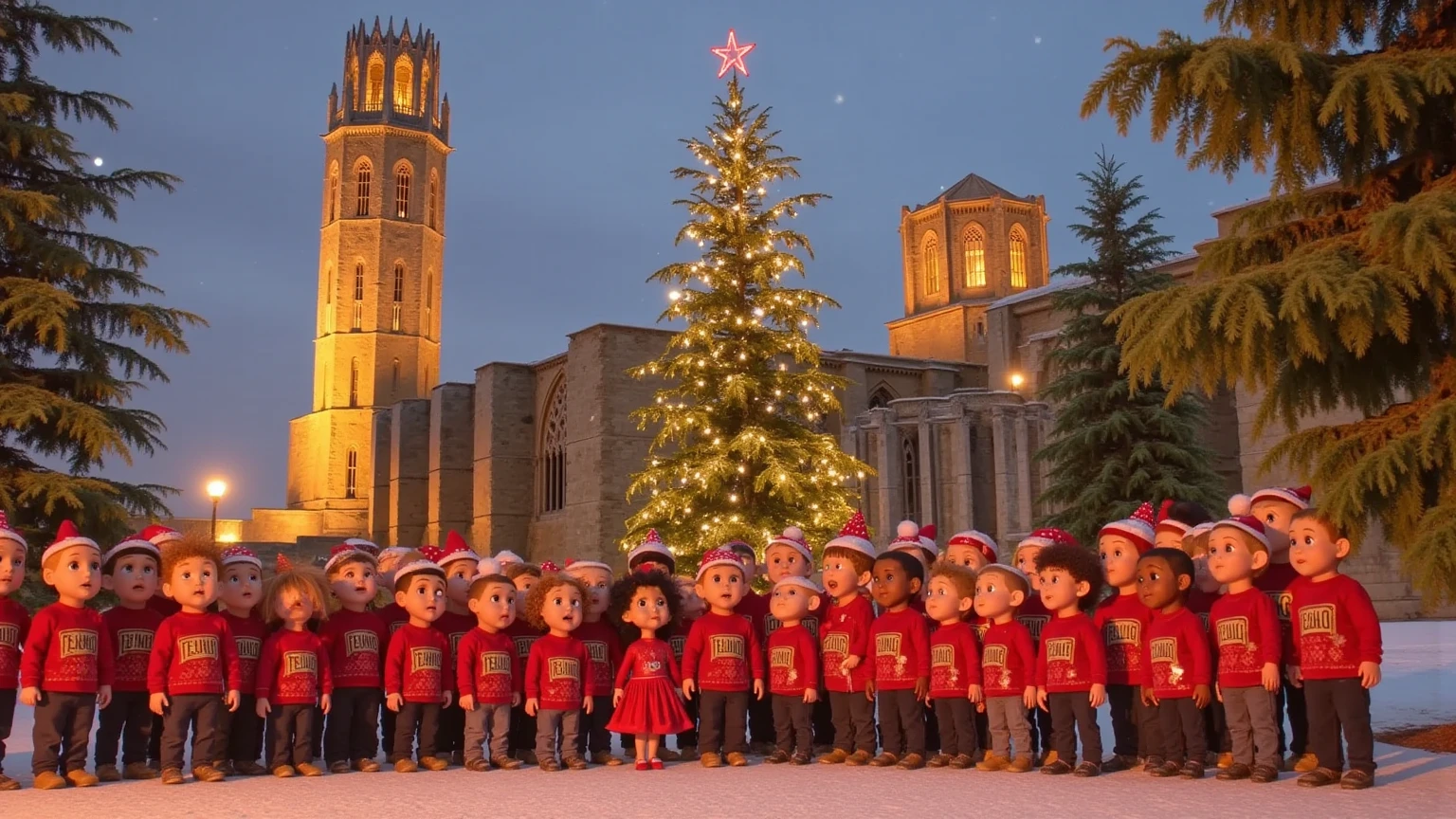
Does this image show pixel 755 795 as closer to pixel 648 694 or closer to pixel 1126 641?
pixel 648 694

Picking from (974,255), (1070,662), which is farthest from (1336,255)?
(974,255)

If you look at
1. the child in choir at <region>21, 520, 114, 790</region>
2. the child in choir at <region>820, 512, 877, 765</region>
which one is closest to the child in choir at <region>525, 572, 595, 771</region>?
the child in choir at <region>820, 512, 877, 765</region>

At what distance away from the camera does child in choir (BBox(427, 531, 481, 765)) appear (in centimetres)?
695

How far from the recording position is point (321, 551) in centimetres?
3909

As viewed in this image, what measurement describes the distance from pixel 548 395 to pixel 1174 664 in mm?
34048

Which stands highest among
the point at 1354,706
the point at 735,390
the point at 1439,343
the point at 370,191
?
the point at 370,191

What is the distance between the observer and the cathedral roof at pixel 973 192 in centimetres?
5447

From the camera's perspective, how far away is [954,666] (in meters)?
6.30

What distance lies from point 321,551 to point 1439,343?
3741cm

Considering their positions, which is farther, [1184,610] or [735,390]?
[735,390]

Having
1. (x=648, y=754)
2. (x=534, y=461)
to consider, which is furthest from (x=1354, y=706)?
(x=534, y=461)

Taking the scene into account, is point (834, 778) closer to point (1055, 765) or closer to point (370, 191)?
point (1055, 765)

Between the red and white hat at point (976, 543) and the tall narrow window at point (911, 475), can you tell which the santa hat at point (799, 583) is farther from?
the tall narrow window at point (911, 475)

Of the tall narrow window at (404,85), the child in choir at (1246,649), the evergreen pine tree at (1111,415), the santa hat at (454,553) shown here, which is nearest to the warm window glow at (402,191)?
the tall narrow window at (404,85)
